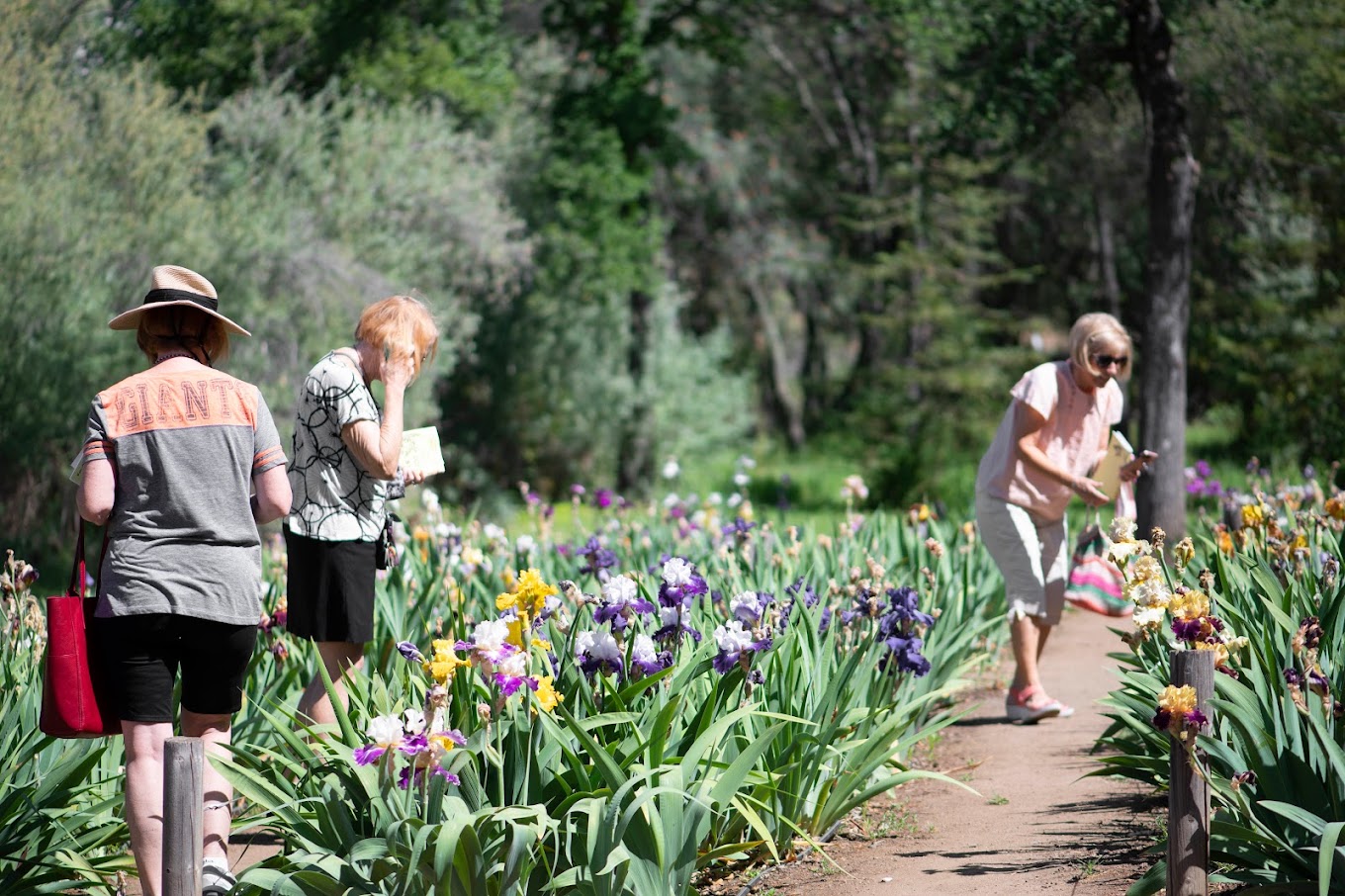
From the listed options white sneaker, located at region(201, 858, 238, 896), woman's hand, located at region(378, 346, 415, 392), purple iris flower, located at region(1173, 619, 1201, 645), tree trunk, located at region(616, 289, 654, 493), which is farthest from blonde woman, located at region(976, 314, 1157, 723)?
tree trunk, located at region(616, 289, 654, 493)

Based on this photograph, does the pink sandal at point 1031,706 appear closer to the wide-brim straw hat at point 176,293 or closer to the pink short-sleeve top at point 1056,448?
the pink short-sleeve top at point 1056,448

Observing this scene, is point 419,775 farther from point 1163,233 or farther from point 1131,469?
point 1163,233

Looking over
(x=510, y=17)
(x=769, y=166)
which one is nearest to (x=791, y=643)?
(x=510, y=17)

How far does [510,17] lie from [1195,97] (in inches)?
376

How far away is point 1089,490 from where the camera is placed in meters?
4.94

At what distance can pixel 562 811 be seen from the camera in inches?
124

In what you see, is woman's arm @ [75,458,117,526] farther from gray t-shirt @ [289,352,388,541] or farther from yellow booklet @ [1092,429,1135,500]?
yellow booklet @ [1092,429,1135,500]

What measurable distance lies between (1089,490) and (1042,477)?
0.77 feet

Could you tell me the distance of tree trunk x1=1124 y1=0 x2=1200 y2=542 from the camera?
8.81 m

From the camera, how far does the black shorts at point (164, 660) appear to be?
10.2 ft

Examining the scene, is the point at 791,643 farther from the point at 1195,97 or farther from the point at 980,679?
the point at 1195,97

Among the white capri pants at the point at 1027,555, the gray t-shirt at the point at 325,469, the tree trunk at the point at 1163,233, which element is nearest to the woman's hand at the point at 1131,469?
the white capri pants at the point at 1027,555

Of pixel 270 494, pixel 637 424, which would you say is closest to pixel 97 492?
pixel 270 494

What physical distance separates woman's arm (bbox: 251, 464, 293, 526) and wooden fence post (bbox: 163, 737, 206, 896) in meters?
0.64
